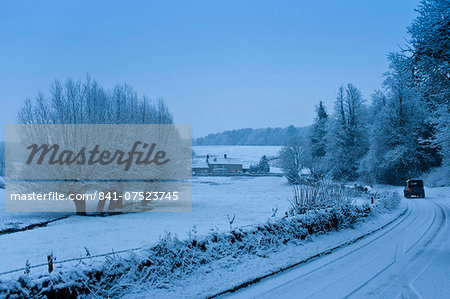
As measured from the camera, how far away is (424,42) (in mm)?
8844

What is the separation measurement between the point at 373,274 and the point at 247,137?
175 meters

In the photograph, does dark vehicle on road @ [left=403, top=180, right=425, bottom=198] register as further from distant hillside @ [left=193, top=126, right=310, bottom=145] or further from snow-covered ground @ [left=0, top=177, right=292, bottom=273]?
distant hillside @ [left=193, top=126, right=310, bottom=145]

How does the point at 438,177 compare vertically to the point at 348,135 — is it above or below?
below

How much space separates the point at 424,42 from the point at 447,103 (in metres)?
2.15

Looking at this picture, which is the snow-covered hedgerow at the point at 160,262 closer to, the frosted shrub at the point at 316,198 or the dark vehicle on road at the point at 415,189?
the frosted shrub at the point at 316,198

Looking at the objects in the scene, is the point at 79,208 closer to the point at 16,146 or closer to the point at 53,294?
the point at 16,146

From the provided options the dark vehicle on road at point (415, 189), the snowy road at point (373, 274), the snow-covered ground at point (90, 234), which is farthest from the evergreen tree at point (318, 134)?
the snowy road at point (373, 274)

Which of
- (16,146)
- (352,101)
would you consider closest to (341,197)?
(16,146)

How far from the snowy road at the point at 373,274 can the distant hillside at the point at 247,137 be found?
15504 cm

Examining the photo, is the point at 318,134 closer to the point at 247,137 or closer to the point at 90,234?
the point at 90,234

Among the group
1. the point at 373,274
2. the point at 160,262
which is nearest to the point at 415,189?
the point at 373,274

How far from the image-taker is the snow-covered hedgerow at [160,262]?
16.8 feet

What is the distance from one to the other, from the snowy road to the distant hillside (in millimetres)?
155038

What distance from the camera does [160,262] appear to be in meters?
6.71
